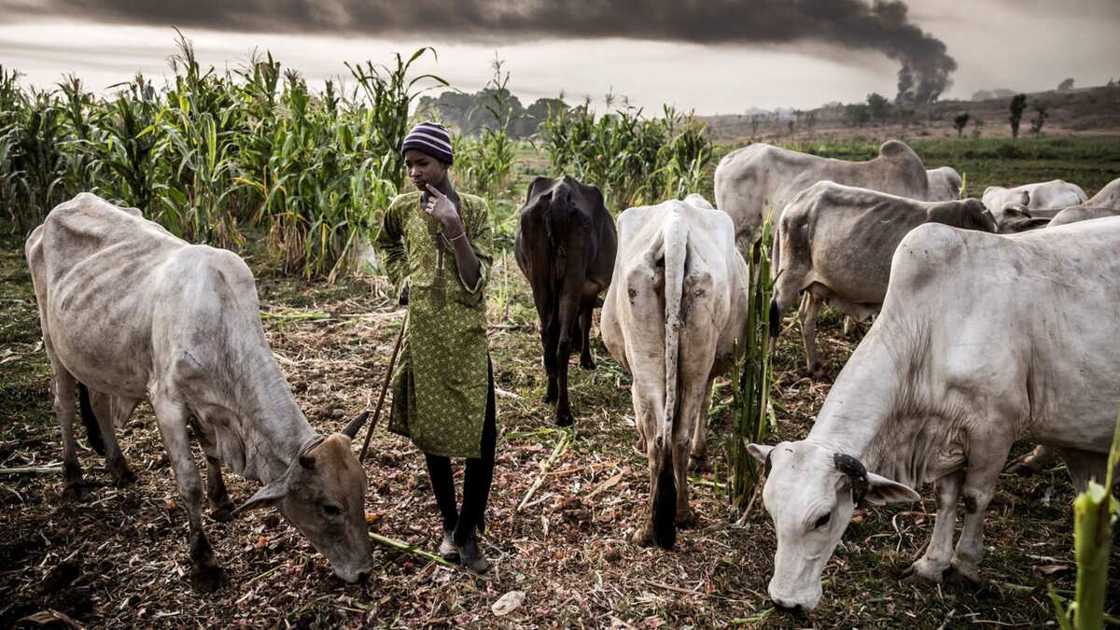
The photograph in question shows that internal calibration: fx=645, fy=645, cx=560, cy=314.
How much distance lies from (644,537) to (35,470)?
3.97m

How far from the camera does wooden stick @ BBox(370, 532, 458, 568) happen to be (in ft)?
11.6

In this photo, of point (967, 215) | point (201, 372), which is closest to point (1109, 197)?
point (967, 215)

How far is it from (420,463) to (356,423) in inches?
61.6

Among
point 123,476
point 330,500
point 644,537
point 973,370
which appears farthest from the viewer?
point 123,476

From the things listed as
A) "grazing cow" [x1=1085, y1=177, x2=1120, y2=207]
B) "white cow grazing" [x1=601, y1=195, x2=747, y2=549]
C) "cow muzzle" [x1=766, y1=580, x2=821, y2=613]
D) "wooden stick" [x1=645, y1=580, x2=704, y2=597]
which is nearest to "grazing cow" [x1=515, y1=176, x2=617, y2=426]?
"white cow grazing" [x1=601, y1=195, x2=747, y2=549]

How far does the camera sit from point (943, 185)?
9219 millimetres

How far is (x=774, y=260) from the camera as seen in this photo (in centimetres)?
684

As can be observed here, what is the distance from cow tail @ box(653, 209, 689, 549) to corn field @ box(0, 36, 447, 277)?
14.4 ft

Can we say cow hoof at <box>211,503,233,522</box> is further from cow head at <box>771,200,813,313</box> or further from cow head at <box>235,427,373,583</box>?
cow head at <box>771,200,813,313</box>

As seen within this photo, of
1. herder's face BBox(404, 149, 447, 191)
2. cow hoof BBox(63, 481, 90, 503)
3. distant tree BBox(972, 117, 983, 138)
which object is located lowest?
cow hoof BBox(63, 481, 90, 503)

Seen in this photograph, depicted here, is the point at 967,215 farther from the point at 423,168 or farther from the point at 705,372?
the point at 423,168

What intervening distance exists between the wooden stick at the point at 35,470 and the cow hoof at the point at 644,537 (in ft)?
12.5

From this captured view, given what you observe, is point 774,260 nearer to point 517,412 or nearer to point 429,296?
point 517,412

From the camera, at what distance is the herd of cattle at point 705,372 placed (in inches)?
117
